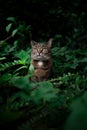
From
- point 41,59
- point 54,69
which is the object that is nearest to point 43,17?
point 54,69

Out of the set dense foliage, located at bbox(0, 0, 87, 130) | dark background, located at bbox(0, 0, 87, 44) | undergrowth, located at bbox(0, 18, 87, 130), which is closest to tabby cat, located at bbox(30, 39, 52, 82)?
dense foliage, located at bbox(0, 0, 87, 130)

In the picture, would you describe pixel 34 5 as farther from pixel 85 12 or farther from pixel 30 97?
pixel 30 97

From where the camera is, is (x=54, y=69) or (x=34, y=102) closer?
(x=34, y=102)

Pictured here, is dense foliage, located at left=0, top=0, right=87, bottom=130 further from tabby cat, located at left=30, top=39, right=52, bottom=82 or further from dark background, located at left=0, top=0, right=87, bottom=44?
tabby cat, located at left=30, top=39, right=52, bottom=82

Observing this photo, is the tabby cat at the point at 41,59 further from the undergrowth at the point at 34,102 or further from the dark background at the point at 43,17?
the dark background at the point at 43,17

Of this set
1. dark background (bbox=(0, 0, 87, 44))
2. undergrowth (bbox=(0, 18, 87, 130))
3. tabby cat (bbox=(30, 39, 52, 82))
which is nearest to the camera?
undergrowth (bbox=(0, 18, 87, 130))

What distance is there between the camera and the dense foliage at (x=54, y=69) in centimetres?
314

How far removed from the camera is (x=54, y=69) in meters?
6.62

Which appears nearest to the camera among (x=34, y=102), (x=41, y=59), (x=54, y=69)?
(x=34, y=102)

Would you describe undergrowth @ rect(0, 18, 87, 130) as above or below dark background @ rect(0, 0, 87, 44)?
below

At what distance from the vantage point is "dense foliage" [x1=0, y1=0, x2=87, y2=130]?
10.3 ft

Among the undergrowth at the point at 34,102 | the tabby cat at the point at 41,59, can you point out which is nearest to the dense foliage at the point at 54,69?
the undergrowth at the point at 34,102

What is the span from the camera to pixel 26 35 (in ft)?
29.1

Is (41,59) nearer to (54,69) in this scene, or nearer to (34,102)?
(54,69)
